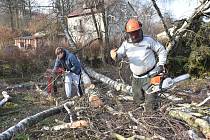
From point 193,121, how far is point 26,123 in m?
3.04

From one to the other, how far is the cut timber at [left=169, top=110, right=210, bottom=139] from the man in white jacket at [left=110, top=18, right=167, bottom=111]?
1.21 ft

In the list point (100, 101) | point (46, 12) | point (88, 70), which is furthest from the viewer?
point (46, 12)

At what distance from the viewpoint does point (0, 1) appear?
30.5 meters

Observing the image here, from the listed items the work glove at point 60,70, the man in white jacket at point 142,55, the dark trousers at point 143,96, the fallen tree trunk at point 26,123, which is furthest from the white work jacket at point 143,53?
the work glove at point 60,70

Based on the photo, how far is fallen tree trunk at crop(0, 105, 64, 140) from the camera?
5.81 meters

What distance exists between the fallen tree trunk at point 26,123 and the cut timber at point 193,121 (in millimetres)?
2657

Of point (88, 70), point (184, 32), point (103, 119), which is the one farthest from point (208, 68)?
point (103, 119)

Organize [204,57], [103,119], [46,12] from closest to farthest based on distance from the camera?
[103,119] → [204,57] → [46,12]

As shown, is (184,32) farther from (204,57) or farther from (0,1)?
(0,1)

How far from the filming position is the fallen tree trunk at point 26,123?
5812 mm

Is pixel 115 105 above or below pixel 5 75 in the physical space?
above

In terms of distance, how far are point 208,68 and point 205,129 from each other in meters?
7.95

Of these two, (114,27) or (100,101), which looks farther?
(114,27)

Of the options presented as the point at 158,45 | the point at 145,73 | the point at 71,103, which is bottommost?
the point at 71,103
